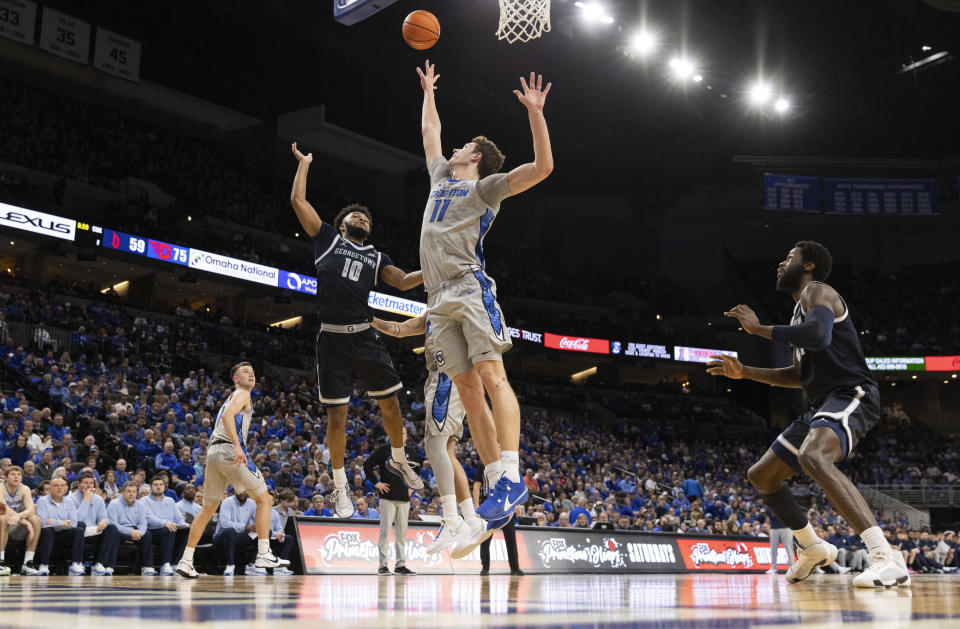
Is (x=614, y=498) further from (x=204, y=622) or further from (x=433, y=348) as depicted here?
(x=204, y=622)

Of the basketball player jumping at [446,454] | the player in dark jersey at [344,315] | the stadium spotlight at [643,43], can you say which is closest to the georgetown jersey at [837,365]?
the basketball player jumping at [446,454]

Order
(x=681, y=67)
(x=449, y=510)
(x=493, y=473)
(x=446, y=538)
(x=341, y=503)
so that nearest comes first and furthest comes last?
(x=493, y=473) → (x=446, y=538) → (x=449, y=510) → (x=341, y=503) → (x=681, y=67)

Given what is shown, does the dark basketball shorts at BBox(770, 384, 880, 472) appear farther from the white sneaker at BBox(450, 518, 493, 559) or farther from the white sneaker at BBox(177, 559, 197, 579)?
the white sneaker at BBox(177, 559, 197, 579)

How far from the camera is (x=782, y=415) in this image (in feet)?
121

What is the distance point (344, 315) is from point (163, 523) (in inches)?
200

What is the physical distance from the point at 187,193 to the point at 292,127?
19.8ft

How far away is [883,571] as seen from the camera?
4863mm

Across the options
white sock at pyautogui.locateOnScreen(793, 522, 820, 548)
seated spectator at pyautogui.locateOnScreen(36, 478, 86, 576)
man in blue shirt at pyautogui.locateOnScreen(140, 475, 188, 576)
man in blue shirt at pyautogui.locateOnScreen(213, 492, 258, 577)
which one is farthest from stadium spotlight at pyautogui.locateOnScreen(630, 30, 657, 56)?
white sock at pyautogui.locateOnScreen(793, 522, 820, 548)

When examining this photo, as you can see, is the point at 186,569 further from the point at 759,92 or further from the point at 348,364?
the point at 759,92

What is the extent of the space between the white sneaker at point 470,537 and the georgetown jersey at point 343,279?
2.39 m

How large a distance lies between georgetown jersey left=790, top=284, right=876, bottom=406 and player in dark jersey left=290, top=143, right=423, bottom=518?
2953 mm

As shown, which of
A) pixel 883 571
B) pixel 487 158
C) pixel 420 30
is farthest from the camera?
pixel 420 30

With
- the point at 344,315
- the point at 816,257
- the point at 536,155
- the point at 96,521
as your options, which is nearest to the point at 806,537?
the point at 816,257

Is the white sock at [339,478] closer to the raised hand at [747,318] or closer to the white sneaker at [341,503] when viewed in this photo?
the white sneaker at [341,503]
